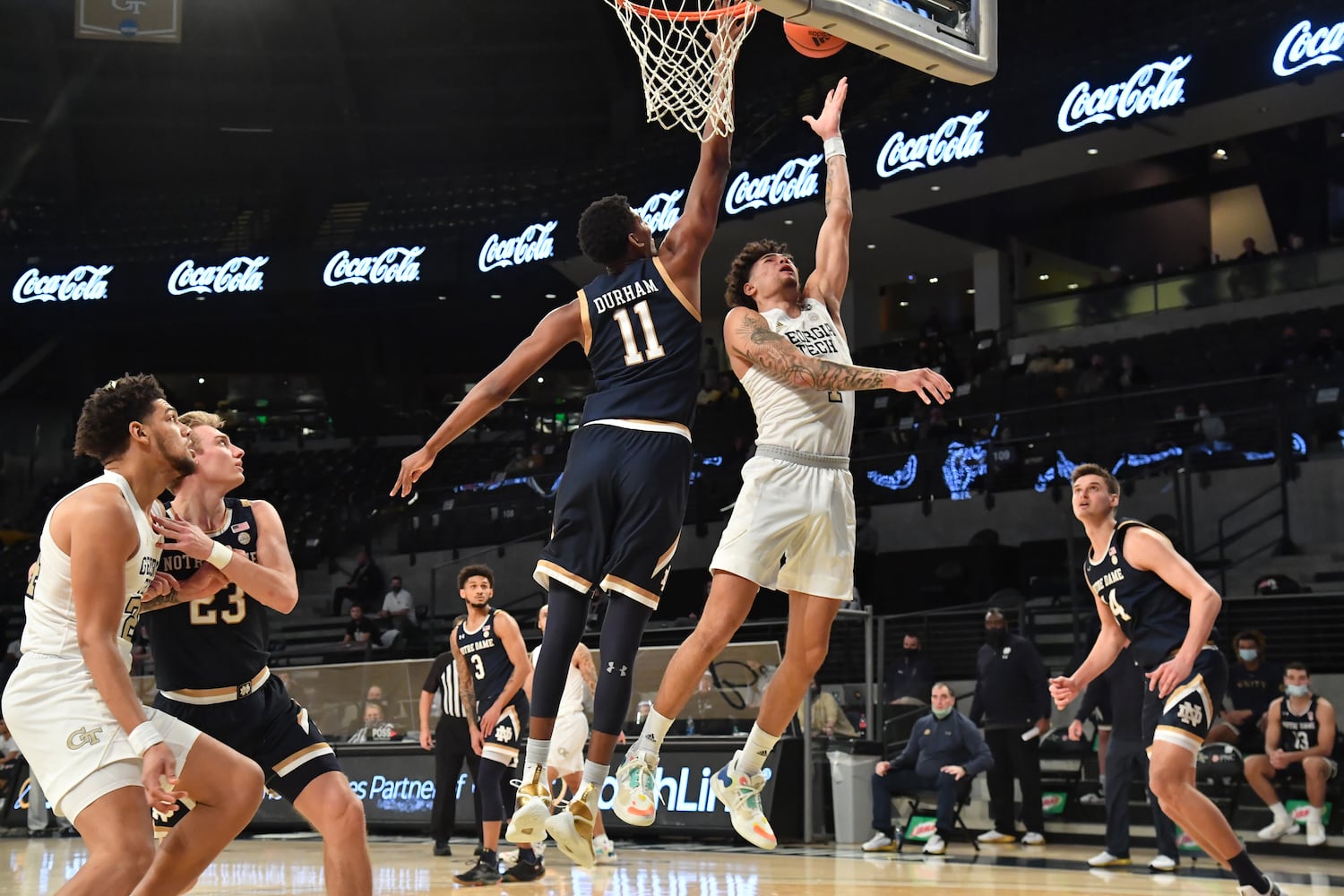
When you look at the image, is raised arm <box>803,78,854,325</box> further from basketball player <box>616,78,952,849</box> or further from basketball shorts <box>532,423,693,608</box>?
basketball shorts <box>532,423,693,608</box>

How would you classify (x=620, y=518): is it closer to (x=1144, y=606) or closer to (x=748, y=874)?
(x=1144, y=606)

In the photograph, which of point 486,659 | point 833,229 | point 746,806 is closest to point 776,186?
point 486,659

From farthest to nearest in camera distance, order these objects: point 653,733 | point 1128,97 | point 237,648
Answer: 1. point 1128,97
2. point 653,733
3. point 237,648

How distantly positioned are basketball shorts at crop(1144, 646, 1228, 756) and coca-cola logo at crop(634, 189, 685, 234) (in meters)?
16.0

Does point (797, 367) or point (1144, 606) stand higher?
point (797, 367)

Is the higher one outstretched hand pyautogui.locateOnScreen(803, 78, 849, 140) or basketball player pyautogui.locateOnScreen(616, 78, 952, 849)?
outstretched hand pyautogui.locateOnScreen(803, 78, 849, 140)

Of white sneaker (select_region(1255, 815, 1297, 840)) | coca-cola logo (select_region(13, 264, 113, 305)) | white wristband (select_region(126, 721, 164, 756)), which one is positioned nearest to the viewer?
white wristband (select_region(126, 721, 164, 756))

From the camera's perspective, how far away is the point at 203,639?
5.57 meters

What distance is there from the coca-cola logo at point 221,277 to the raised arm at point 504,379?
23.8 m

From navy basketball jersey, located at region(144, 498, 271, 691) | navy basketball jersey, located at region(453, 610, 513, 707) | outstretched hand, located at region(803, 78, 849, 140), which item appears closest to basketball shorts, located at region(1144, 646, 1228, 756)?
outstretched hand, located at region(803, 78, 849, 140)

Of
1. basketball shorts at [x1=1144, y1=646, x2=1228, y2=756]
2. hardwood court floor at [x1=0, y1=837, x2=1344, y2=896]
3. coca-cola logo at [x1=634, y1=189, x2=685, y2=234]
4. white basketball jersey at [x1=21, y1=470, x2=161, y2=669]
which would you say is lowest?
hardwood court floor at [x1=0, y1=837, x2=1344, y2=896]

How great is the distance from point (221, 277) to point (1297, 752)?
74.0 ft

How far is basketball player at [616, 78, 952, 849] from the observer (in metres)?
5.77

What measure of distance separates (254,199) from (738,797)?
90.0ft
